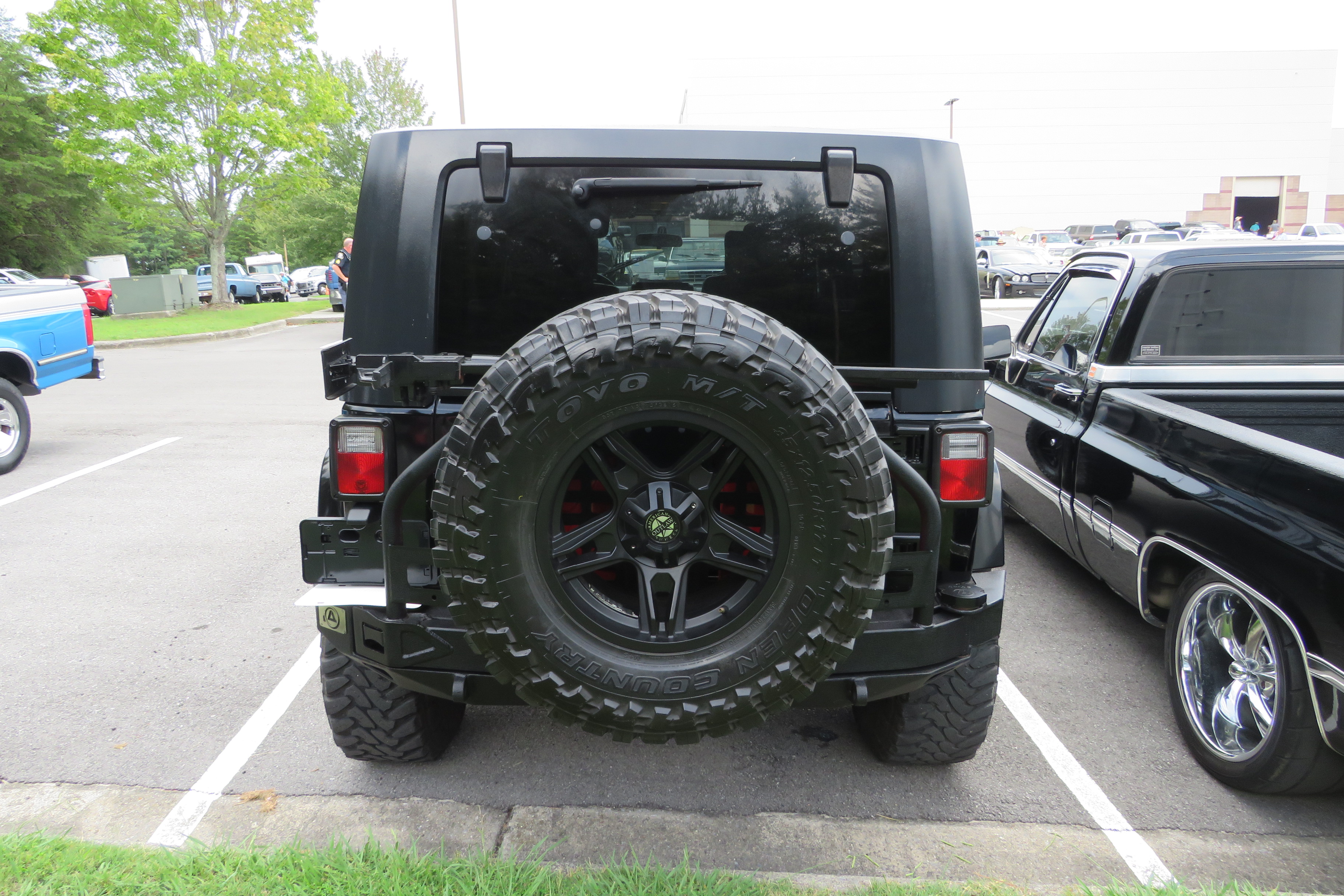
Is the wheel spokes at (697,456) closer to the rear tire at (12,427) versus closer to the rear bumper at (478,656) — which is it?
the rear bumper at (478,656)

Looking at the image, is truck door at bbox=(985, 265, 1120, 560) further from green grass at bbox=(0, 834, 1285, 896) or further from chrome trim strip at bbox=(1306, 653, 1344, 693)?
green grass at bbox=(0, 834, 1285, 896)

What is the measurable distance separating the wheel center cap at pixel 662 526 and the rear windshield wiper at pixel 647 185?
0.96 meters

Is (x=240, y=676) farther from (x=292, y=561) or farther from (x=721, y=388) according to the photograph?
(x=721, y=388)

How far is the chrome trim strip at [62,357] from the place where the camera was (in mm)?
7840

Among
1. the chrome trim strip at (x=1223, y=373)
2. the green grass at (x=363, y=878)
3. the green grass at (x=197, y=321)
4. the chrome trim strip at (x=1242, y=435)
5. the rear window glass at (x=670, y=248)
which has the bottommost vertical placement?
the green grass at (x=363, y=878)

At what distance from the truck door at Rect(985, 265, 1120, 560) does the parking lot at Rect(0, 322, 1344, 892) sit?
515mm

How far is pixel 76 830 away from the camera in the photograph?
2768 mm

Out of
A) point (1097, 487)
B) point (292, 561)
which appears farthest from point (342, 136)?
point (1097, 487)

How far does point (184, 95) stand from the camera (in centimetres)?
2298

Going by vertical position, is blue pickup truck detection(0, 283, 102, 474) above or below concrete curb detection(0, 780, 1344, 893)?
above

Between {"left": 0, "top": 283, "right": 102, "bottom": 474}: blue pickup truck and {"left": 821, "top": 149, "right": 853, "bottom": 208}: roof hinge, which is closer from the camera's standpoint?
{"left": 821, "top": 149, "right": 853, "bottom": 208}: roof hinge

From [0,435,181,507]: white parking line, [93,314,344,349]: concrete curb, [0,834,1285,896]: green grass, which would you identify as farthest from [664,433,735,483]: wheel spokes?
[93,314,344,349]: concrete curb

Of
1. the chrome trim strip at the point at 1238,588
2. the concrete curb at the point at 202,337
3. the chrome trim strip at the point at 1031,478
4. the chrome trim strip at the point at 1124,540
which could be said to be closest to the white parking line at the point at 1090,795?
the chrome trim strip at the point at 1238,588

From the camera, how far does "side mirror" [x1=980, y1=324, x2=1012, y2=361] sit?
3508 mm
